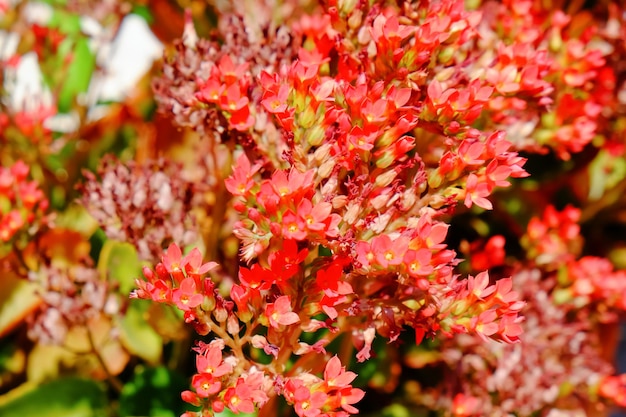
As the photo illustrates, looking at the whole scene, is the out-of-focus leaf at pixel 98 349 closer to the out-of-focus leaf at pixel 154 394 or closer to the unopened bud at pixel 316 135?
the out-of-focus leaf at pixel 154 394

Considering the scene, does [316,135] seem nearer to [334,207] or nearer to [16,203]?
[334,207]

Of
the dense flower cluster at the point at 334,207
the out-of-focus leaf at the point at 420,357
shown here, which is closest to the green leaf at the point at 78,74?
the dense flower cluster at the point at 334,207

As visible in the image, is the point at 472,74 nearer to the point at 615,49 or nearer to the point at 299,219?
the point at 299,219

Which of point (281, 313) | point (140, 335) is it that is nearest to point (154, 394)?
point (140, 335)

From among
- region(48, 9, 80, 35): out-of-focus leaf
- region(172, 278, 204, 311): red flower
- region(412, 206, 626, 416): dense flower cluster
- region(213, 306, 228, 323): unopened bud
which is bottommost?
region(412, 206, 626, 416): dense flower cluster

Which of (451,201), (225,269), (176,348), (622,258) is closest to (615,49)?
(622,258)

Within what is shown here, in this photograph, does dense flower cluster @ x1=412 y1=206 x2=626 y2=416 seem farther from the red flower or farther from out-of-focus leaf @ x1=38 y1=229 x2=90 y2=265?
out-of-focus leaf @ x1=38 y1=229 x2=90 y2=265

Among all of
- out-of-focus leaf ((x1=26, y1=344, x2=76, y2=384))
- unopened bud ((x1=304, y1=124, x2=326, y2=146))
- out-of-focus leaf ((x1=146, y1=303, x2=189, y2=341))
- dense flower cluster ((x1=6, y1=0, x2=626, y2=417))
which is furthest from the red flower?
out-of-focus leaf ((x1=26, y1=344, x2=76, y2=384))
